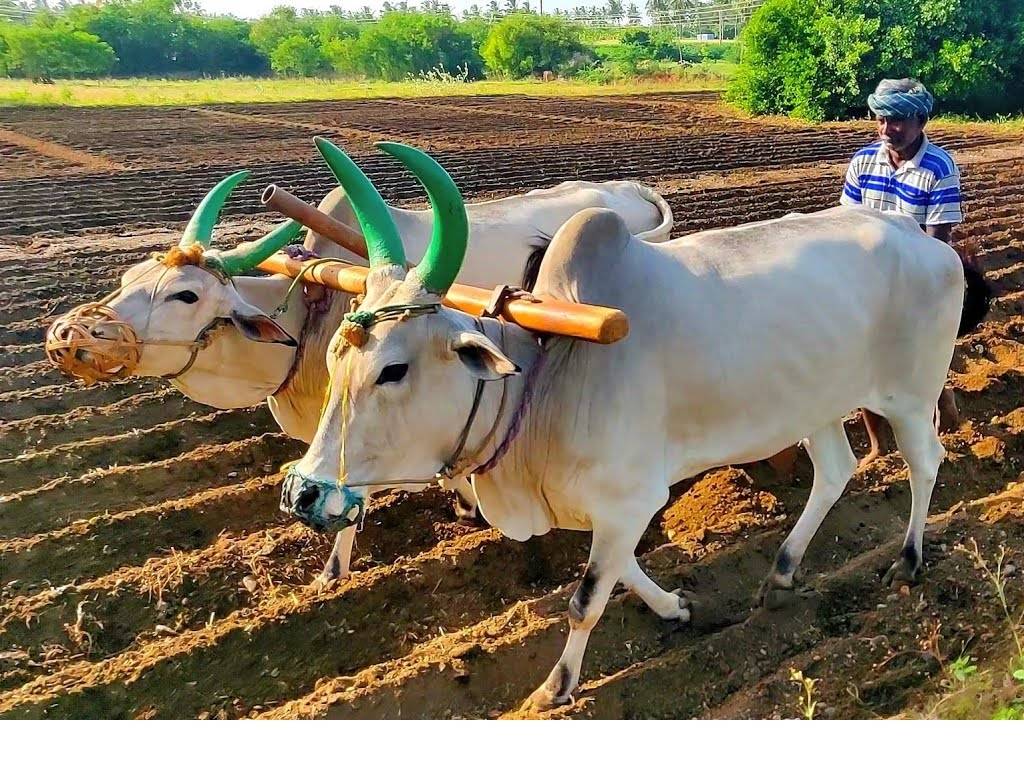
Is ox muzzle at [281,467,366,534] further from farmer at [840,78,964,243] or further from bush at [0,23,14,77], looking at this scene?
bush at [0,23,14,77]

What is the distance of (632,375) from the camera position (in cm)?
280

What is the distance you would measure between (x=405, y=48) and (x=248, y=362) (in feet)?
94.1

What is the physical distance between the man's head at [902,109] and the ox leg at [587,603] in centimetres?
241

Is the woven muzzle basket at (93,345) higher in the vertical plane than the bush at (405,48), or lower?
lower

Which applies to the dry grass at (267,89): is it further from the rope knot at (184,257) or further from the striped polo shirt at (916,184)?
the striped polo shirt at (916,184)

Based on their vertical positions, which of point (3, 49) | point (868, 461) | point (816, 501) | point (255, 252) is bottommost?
point (868, 461)

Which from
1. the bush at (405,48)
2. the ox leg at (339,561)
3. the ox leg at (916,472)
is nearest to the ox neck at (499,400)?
the ox leg at (339,561)

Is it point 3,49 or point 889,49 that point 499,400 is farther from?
point 3,49

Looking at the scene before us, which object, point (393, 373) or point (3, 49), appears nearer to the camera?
point (393, 373)

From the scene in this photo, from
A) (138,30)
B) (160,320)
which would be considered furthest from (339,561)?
(138,30)

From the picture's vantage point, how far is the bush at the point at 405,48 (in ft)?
93.5

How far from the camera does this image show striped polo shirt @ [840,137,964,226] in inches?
162

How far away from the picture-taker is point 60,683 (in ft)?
10.3
